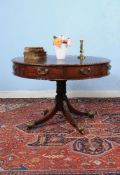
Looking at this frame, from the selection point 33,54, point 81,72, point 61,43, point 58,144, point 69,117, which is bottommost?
point 58,144

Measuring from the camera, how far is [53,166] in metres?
2.30

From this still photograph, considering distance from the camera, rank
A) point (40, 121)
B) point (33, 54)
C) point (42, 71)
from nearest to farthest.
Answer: point (42, 71) < point (33, 54) < point (40, 121)

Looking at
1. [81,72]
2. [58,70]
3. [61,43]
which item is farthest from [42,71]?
[61,43]

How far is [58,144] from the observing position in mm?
2742

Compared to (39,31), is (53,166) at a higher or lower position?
lower

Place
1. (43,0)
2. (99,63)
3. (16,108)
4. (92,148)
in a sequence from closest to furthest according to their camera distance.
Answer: (92,148) → (99,63) → (16,108) → (43,0)

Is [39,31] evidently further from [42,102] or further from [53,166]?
[53,166]

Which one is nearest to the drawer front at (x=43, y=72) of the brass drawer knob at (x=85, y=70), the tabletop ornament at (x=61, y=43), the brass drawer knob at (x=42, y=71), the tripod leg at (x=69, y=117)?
the brass drawer knob at (x=42, y=71)

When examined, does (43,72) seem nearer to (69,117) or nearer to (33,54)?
(33,54)

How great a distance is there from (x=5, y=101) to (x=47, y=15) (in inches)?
53.7

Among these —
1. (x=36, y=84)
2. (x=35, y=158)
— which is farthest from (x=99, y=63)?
(x=36, y=84)

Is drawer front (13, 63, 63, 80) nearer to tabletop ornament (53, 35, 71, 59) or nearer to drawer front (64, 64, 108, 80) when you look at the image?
drawer front (64, 64, 108, 80)

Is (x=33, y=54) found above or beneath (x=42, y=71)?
above

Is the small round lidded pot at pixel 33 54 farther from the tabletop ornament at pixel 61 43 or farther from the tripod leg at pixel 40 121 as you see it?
the tripod leg at pixel 40 121
